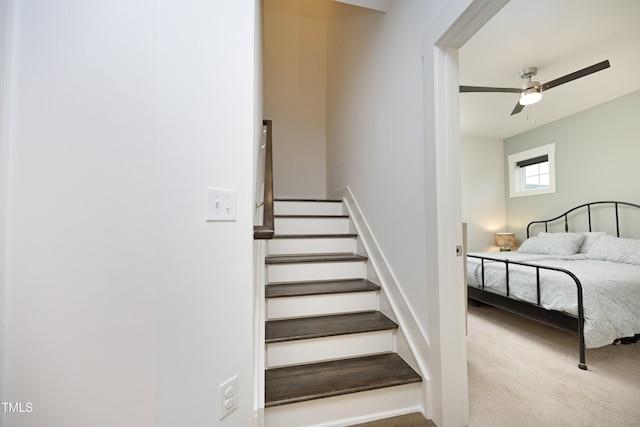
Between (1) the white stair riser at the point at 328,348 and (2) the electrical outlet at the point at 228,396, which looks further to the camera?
(1) the white stair riser at the point at 328,348

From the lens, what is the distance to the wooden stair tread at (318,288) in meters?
1.78

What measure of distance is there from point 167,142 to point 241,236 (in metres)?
0.46

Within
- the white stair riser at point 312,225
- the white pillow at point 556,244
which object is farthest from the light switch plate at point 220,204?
the white pillow at point 556,244

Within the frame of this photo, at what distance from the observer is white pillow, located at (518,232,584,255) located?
11.9ft

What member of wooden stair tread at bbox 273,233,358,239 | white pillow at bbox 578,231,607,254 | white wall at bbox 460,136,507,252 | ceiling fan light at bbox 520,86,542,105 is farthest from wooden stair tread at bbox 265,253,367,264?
white wall at bbox 460,136,507,252

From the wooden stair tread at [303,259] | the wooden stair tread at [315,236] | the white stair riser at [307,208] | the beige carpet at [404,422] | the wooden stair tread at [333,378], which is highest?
the white stair riser at [307,208]

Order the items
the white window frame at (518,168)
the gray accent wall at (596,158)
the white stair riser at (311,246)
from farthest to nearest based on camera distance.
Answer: the white window frame at (518,168) → the gray accent wall at (596,158) → the white stair riser at (311,246)

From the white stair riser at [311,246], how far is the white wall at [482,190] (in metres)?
3.59

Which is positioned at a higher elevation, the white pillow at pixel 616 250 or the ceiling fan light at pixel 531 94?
the ceiling fan light at pixel 531 94

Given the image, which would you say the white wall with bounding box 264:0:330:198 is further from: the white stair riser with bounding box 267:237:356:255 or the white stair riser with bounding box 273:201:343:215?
the white stair riser with bounding box 267:237:356:255

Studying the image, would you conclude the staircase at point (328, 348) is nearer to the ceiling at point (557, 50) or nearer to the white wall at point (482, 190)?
the ceiling at point (557, 50)

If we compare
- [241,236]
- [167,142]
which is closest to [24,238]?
[167,142]

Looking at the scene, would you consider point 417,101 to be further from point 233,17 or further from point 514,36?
point 514,36

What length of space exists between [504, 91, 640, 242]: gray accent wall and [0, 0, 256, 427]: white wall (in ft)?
15.9
